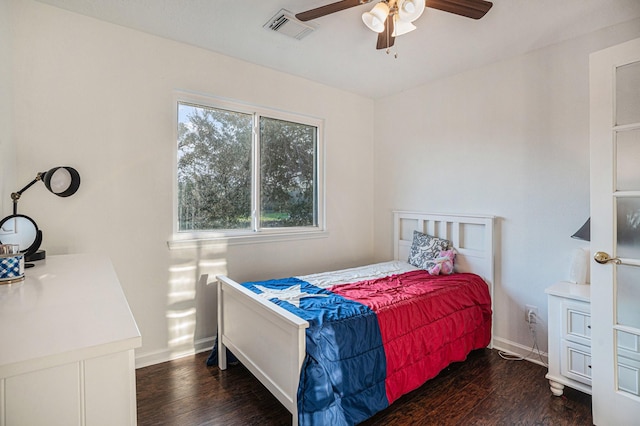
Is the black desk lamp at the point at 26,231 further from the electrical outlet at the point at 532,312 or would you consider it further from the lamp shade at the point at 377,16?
the electrical outlet at the point at 532,312

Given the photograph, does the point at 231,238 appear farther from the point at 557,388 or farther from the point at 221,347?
the point at 557,388

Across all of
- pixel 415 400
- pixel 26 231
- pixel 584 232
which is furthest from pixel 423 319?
pixel 26 231

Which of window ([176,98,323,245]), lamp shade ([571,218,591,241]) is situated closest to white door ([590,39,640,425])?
lamp shade ([571,218,591,241])

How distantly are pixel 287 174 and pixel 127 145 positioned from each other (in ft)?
4.83

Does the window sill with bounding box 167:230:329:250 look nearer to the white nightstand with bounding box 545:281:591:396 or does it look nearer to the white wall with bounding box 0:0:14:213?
the white wall with bounding box 0:0:14:213

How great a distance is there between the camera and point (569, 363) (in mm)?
2100

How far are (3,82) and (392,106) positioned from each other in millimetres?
3325

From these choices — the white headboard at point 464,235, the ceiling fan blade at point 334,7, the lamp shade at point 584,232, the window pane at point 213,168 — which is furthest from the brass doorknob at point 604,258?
the window pane at point 213,168

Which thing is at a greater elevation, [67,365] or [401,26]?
[401,26]

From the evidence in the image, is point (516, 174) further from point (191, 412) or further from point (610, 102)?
point (191, 412)

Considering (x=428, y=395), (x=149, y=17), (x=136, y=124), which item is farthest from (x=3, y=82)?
(x=428, y=395)

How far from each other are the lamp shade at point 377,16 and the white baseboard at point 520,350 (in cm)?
A: 272

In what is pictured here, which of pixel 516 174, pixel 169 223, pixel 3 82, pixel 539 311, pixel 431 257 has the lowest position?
pixel 539 311

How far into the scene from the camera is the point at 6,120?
6.04 feet
